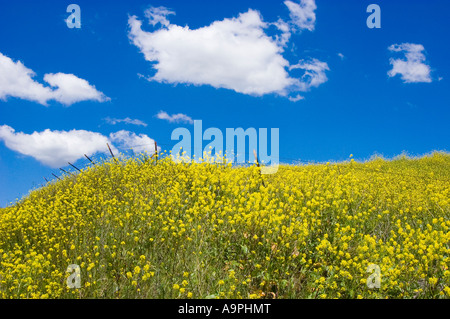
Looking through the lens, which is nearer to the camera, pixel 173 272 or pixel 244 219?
pixel 173 272

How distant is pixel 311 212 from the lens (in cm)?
654

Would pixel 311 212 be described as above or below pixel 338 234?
above

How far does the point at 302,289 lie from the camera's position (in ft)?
17.0

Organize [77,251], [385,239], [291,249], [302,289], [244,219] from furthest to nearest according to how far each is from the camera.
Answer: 1. [385,239]
2. [77,251]
3. [244,219]
4. [291,249]
5. [302,289]

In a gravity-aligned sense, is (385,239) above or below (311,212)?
below

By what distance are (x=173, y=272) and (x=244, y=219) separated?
4.89 ft
